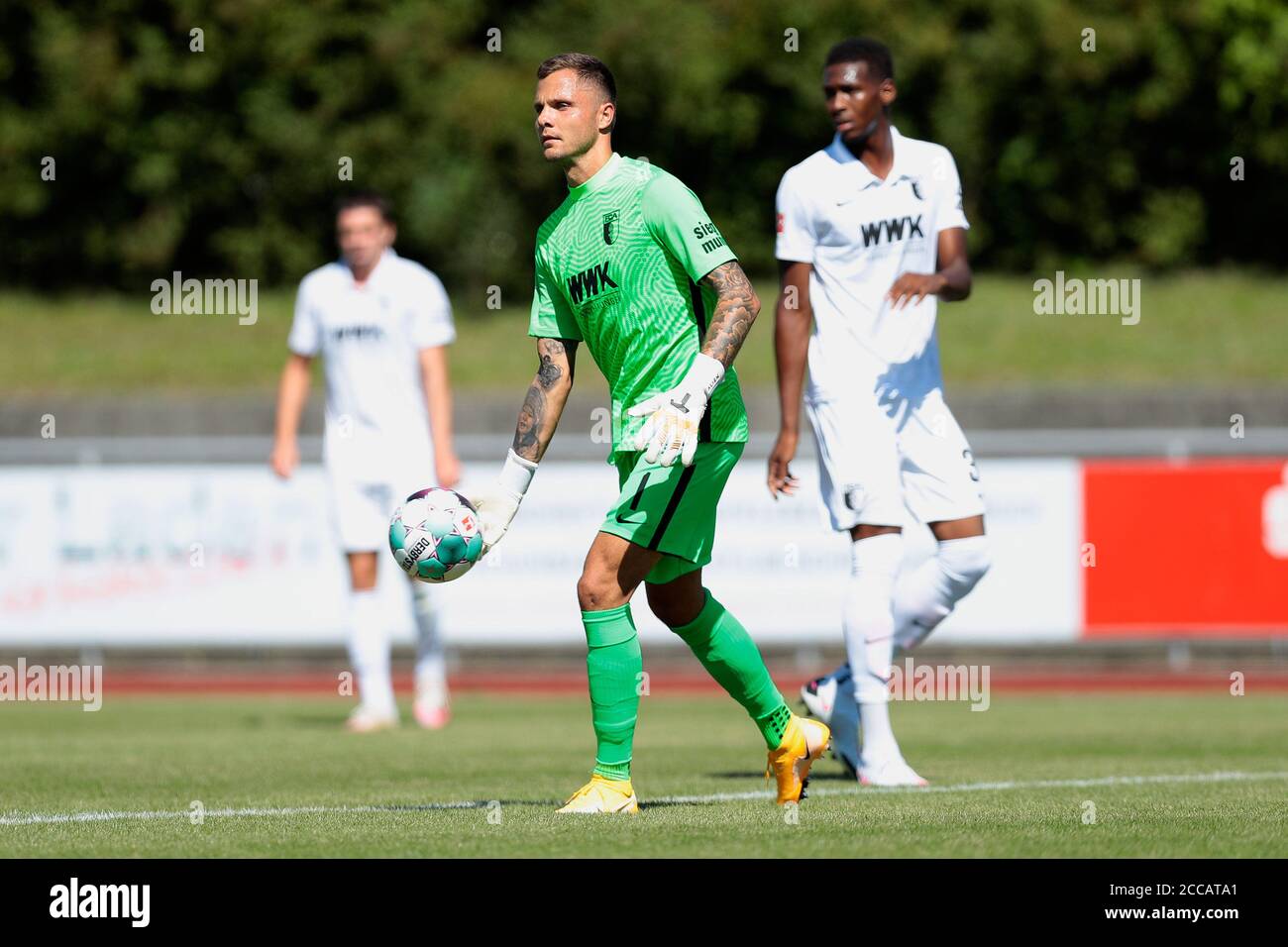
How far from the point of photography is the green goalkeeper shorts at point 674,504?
603cm

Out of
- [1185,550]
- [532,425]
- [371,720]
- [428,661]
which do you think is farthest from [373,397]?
[1185,550]

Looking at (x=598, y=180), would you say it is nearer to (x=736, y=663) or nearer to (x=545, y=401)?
(x=545, y=401)

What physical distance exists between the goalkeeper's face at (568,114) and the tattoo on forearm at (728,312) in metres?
0.63

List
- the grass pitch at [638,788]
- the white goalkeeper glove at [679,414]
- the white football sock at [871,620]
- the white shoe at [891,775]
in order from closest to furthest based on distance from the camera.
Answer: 1. the grass pitch at [638,788]
2. the white goalkeeper glove at [679,414]
3. the white shoe at [891,775]
4. the white football sock at [871,620]

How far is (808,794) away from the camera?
6871mm

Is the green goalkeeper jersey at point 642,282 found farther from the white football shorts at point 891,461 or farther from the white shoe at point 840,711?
the white shoe at point 840,711

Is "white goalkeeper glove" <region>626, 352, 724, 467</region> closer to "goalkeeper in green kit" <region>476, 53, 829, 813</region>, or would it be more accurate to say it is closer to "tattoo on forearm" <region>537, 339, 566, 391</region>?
"goalkeeper in green kit" <region>476, 53, 829, 813</region>

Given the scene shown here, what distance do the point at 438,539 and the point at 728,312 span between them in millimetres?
1152

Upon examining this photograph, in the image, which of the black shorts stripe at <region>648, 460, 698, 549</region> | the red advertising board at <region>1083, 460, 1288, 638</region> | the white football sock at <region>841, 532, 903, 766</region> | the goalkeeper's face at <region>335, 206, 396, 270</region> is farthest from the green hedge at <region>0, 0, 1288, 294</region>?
the black shorts stripe at <region>648, 460, 698, 549</region>

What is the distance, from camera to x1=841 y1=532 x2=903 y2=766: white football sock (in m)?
7.46

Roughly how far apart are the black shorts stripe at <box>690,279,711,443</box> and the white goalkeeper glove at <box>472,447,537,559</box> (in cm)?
58

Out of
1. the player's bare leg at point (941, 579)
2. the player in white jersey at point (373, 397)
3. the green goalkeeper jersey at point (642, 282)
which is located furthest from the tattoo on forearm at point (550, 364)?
the player in white jersey at point (373, 397)
